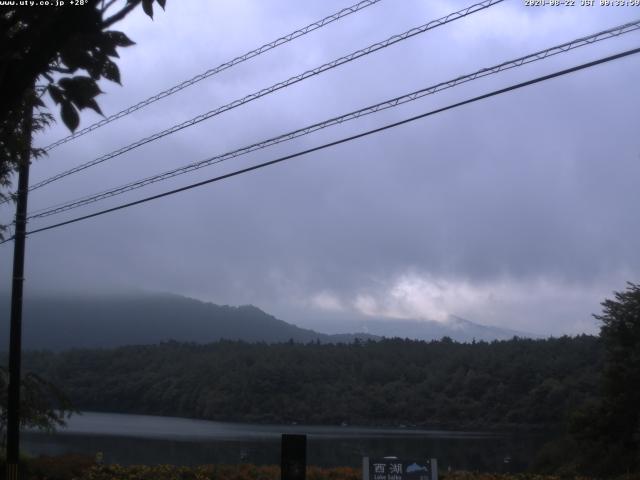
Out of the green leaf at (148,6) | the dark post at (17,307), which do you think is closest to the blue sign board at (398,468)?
the dark post at (17,307)

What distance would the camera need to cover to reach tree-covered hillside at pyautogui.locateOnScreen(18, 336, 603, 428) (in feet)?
147

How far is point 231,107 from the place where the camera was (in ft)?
46.0

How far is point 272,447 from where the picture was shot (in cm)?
3203

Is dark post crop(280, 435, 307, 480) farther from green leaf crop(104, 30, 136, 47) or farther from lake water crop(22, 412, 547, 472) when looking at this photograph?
lake water crop(22, 412, 547, 472)

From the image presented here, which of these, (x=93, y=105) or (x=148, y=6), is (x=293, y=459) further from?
(x=148, y=6)

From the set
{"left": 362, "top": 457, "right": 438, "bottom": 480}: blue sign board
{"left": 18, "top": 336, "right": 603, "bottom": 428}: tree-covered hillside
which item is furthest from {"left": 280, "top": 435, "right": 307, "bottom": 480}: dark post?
{"left": 18, "top": 336, "right": 603, "bottom": 428}: tree-covered hillside

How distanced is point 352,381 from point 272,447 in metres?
21.1

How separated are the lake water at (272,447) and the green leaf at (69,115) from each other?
1894 centimetres

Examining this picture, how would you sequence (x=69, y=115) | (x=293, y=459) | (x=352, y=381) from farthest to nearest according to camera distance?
(x=352, y=381) < (x=293, y=459) < (x=69, y=115)

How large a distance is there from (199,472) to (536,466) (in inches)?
538

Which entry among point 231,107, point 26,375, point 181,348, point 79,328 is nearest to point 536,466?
point 26,375

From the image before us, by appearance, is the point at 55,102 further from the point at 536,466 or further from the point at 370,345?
the point at 370,345

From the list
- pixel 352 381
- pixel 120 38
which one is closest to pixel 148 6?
pixel 120 38

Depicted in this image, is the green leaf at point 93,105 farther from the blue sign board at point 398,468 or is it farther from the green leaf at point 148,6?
the blue sign board at point 398,468
